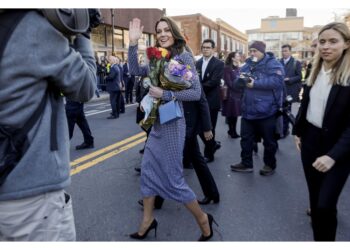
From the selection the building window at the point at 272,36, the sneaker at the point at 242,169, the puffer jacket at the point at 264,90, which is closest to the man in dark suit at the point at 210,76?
the sneaker at the point at 242,169

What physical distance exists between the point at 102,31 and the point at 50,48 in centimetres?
2056

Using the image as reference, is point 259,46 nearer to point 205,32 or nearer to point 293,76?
point 293,76

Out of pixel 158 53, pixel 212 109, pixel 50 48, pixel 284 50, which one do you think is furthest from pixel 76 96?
pixel 284 50

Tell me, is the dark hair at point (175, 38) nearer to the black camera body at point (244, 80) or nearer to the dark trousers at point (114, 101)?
the black camera body at point (244, 80)

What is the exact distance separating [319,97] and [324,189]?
0.64 meters

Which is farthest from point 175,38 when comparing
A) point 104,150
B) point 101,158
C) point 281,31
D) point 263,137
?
point 281,31

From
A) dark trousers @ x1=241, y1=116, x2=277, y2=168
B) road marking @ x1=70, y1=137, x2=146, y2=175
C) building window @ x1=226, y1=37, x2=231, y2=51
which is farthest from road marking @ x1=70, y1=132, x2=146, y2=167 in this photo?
building window @ x1=226, y1=37, x2=231, y2=51

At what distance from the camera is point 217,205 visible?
3.58 m

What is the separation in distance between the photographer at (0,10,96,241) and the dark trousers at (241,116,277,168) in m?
3.45

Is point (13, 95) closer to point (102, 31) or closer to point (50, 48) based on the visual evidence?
point (50, 48)

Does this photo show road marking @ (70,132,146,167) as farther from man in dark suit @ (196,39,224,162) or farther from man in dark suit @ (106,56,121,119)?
man in dark suit @ (106,56,121,119)

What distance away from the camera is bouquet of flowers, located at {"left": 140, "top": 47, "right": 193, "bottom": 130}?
253cm

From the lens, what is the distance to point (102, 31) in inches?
816

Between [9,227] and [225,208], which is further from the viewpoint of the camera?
[225,208]
